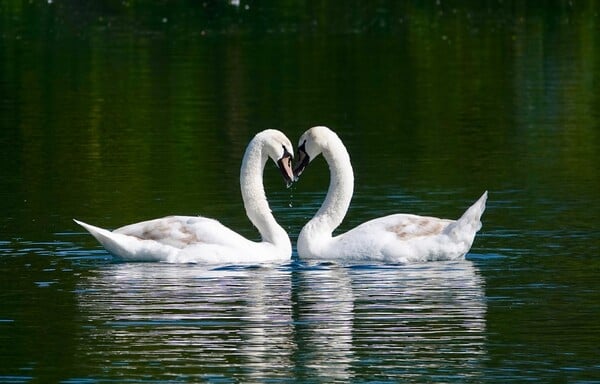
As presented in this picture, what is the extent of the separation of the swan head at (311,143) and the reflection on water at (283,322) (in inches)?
69.1

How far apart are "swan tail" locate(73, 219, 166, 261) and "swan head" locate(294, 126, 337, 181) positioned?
6.63 ft

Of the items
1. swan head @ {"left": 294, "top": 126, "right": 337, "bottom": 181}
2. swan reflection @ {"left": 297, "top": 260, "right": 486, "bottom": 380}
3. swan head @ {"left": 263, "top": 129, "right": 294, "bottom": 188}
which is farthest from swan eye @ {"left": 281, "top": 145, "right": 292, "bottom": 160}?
swan reflection @ {"left": 297, "top": 260, "right": 486, "bottom": 380}

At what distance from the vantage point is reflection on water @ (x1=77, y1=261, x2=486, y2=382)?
13.3 metres

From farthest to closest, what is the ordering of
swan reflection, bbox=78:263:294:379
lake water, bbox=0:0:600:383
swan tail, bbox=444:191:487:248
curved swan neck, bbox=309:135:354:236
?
curved swan neck, bbox=309:135:354:236 → swan tail, bbox=444:191:487:248 → lake water, bbox=0:0:600:383 → swan reflection, bbox=78:263:294:379

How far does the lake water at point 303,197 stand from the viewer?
13.9 m

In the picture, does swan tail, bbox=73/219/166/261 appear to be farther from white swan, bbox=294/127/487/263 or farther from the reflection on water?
white swan, bbox=294/127/487/263

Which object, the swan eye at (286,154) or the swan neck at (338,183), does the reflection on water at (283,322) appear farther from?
the swan eye at (286,154)

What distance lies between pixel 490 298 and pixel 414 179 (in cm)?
848

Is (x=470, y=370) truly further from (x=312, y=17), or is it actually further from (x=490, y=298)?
(x=312, y=17)

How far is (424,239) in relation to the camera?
60.0 ft

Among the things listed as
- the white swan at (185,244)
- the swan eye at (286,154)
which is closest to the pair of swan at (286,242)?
the white swan at (185,244)

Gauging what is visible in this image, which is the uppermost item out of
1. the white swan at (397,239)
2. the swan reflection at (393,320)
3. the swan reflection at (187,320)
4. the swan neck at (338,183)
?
the swan neck at (338,183)

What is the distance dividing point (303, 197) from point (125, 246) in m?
5.40

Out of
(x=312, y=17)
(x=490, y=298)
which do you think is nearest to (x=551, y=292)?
(x=490, y=298)
